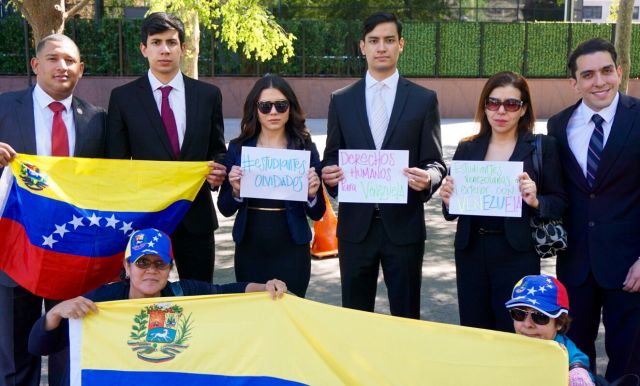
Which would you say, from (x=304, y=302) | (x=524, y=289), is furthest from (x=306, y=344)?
(x=524, y=289)

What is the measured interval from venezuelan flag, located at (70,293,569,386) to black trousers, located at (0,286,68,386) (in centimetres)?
96

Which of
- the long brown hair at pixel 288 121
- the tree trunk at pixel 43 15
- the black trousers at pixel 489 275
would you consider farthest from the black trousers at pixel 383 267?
the tree trunk at pixel 43 15

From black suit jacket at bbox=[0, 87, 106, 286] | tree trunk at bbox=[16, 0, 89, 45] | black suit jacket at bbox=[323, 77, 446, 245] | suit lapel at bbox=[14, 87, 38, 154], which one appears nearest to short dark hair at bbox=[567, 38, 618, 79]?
black suit jacket at bbox=[323, 77, 446, 245]

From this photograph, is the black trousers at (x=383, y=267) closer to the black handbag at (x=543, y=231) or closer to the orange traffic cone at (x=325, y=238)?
the black handbag at (x=543, y=231)

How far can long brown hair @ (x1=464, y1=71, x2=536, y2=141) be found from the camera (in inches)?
180

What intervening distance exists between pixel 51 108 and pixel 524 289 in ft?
9.97

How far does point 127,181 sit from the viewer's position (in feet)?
16.1

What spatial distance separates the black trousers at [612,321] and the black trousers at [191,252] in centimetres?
238

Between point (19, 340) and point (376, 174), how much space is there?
2484 mm

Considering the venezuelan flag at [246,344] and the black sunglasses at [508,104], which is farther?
the black sunglasses at [508,104]

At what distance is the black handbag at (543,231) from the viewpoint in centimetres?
450

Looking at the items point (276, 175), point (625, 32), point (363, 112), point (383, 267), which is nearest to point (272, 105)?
point (276, 175)

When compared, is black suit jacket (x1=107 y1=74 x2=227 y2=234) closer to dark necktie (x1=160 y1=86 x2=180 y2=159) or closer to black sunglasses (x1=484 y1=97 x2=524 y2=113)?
dark necktie (x1=160 y1=86 x2=180 y2=159)

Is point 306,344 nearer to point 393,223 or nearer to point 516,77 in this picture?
point 393,223
